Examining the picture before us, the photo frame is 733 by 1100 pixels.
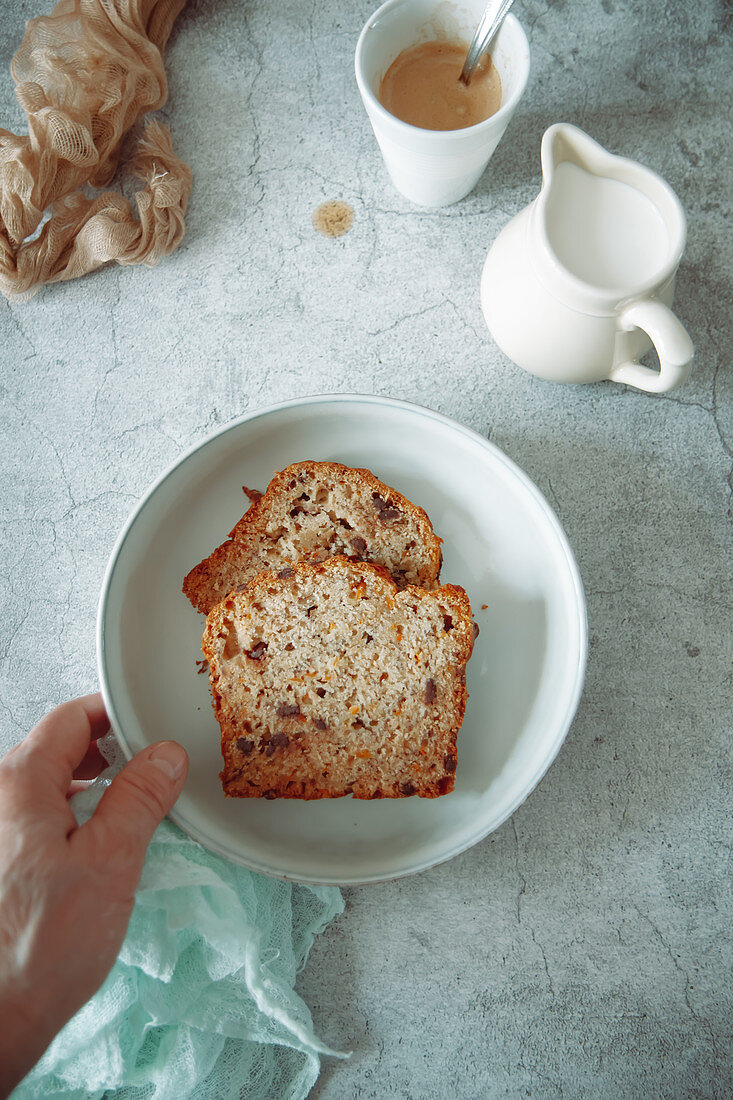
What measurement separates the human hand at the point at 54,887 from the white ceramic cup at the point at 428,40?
0.92 m

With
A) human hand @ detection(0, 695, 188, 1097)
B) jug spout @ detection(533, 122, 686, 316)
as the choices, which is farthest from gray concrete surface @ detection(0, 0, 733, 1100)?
human hand @ detection(0, 695, 188, 1097)

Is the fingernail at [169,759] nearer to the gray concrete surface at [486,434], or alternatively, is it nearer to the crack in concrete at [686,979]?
the gray concrete surface at [486,434]

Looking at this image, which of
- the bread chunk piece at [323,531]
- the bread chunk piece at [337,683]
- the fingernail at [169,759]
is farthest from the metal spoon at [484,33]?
the fingernail at [169,759]

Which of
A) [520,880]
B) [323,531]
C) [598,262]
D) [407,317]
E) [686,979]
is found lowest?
[686,979]

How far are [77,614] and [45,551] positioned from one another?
119 mm

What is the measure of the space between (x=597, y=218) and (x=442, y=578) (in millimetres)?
544

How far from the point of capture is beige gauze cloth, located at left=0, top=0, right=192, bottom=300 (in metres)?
1.14

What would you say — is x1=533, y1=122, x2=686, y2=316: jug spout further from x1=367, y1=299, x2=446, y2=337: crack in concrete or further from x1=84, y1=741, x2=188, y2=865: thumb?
x1=84, y1=741, x2=188, y2=865: thumb

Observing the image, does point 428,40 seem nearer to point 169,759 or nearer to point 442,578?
point 442,578

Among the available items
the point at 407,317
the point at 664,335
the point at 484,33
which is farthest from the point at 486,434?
the point at 484,33

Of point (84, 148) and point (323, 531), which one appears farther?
point (84, 148)

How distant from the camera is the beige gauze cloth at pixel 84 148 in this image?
1.14m

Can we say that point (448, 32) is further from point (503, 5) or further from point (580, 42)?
point (580, 42)

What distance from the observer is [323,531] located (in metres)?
1.04
